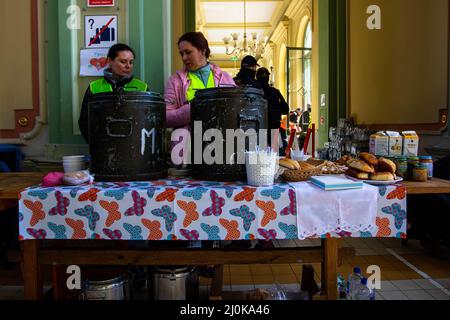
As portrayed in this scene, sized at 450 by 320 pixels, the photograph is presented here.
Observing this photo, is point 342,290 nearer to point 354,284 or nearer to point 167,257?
point 354,284

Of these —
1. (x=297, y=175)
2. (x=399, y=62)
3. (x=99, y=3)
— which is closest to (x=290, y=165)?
(x=297, y=175)

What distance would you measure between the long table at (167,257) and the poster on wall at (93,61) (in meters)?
1.25

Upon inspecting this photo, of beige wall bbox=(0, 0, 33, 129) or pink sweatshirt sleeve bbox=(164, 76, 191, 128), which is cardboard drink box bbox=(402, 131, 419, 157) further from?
beige wall bbox=(0, 0, 33, 129)

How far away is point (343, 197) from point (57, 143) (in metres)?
2.30

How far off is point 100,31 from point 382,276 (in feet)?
9.45

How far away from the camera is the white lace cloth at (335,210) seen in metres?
1.68

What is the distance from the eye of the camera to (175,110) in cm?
231

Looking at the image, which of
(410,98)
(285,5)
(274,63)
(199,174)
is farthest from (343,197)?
(274,63)

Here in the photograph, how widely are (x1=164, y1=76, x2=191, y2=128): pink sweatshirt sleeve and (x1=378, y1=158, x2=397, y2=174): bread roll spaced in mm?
1094

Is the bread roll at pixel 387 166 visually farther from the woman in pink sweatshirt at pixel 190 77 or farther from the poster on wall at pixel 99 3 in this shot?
the poster on wall at pixel 99 3

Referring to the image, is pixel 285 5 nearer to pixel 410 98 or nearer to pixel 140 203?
pixel 410 98

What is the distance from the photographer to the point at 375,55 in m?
5.38

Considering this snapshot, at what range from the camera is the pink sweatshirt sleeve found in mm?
2295

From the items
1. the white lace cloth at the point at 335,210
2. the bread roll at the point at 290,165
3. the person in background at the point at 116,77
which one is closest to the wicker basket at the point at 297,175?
the bread roll at the point at 290,165
